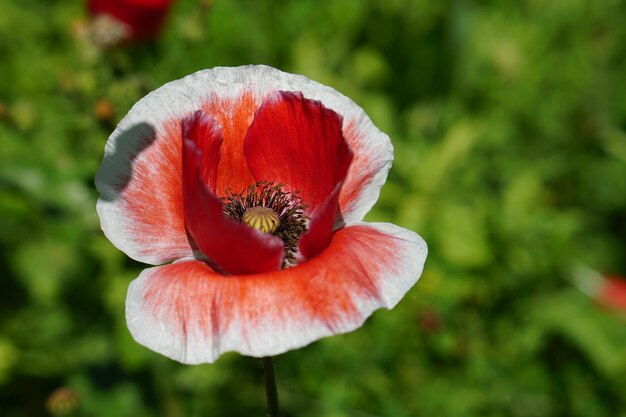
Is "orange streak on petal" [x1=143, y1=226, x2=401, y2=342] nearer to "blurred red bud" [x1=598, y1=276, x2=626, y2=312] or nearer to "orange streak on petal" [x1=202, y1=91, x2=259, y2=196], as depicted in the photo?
"orange streak on petal" [x1=202, y1=91, x2=259, y2=196]

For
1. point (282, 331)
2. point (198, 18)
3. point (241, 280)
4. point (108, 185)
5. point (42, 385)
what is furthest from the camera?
point (42, 385)

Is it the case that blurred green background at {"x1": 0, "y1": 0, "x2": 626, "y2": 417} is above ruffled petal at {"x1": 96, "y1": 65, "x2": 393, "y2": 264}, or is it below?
below

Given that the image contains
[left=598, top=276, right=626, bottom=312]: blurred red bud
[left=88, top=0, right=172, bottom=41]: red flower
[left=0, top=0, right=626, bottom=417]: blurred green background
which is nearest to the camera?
[left=0, top=0, right=626, bottom=417]: blurred green background

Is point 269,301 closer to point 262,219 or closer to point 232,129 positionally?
point 262,219

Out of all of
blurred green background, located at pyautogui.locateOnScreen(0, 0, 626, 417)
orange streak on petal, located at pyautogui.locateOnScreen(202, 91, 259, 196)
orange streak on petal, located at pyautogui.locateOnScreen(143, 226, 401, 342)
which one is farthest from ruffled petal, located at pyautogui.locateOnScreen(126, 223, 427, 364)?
blurred green background, located at pyautogui.locateOnScreen(0, 0, 626, 417)

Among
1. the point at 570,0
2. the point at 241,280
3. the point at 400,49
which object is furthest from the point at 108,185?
the point at 570,0

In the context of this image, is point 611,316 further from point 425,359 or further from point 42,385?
point 42,385

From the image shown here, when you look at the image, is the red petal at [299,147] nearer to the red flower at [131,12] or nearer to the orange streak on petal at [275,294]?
the orange streak on petal at [275,294]
